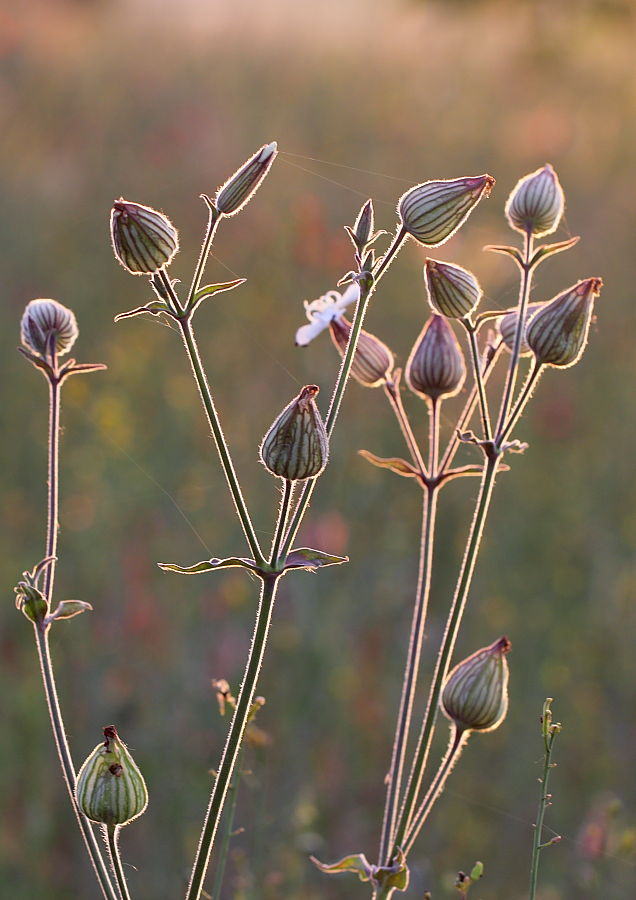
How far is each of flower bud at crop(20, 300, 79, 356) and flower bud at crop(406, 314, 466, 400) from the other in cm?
60

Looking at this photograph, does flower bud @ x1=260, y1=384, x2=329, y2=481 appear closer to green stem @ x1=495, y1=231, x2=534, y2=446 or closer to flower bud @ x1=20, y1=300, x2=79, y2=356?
green stem @ x1=495, y1=231, x2=534, y2=446

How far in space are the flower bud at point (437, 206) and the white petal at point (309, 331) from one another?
277 millimetres

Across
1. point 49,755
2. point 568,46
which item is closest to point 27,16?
point 568,46

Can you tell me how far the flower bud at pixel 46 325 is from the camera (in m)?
1.65

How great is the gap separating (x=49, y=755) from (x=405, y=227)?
2.55 meters

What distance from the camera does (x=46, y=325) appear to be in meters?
1.66

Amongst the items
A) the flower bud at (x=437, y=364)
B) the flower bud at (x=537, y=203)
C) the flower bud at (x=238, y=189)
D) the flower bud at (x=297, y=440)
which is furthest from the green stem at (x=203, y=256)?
the flower bud at (x=537, y=203)

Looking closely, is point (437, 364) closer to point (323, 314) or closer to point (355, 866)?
point (323, 314)

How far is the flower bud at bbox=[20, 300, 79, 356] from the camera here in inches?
65.0

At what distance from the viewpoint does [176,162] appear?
655 centimetres

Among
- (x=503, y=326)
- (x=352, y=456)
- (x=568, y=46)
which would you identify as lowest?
(x=503, y=326)

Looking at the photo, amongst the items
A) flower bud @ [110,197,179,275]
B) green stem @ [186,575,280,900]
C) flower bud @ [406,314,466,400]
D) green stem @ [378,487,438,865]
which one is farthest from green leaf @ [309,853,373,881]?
flower bud @ [110,197,179,275]

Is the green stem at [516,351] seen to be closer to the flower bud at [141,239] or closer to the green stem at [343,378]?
the green stem at [343,378]

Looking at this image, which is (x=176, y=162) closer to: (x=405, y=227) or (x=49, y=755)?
(x=49, y=755)
